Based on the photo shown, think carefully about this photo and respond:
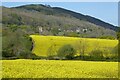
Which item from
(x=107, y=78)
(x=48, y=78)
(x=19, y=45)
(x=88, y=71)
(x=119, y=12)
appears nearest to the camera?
(x=48, y=78)

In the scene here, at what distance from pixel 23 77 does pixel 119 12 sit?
406 inches

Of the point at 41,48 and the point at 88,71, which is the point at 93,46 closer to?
the point at 41,48

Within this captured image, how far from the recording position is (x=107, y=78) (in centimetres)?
1589

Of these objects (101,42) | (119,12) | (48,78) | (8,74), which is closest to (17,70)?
(8,74)

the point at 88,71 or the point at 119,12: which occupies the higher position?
the point at 119,12

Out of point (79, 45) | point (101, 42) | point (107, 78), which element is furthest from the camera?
point (101, 42)

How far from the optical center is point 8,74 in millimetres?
14898

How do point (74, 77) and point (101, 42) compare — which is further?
point (101, 42)

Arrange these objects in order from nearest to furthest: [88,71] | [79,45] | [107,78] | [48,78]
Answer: [48,78] → [107,78] → [88,71] → [79,45]

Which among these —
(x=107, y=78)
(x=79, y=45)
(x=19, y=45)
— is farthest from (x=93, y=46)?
(x=107, y=78)

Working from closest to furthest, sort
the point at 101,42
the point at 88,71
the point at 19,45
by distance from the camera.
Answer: the point at 88,71 < the point at 19,45 < the point at 101,42

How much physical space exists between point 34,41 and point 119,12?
6223 centimetres

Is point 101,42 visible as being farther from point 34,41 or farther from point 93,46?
point 34,41

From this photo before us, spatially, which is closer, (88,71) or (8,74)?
(8,74)
